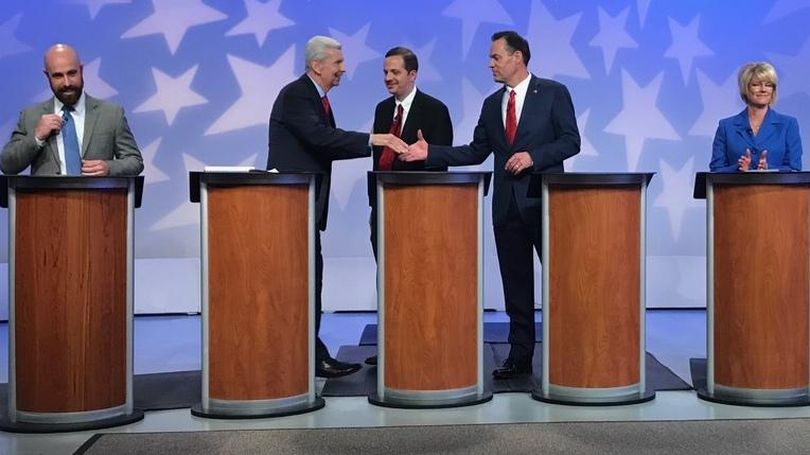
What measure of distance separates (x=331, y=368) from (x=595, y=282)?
4.51 feet

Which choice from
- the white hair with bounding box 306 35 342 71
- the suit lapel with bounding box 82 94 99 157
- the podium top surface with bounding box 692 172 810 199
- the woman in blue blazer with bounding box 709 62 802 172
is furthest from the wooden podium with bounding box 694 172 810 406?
the suit lapel with bounding box 82 94 99 157

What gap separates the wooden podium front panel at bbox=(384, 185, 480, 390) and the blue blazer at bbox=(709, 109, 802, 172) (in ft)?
4.79

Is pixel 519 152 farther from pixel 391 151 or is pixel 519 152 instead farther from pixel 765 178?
pixel 765 178

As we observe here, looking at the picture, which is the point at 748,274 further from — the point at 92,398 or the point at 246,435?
the point at 92,398

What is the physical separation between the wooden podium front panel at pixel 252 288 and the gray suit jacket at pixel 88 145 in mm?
574

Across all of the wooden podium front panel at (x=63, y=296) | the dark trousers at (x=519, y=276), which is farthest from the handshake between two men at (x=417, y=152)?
the wooden podium front panel at (x=63, y=296)

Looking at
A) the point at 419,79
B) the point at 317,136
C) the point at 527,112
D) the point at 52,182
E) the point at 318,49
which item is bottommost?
the point at 52,182

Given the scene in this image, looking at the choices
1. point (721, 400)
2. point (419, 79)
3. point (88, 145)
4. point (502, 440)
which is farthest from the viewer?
point (419, 79)

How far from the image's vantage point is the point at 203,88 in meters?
6.73

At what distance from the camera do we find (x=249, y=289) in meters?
3.64

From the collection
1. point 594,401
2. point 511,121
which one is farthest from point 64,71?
point 594,401

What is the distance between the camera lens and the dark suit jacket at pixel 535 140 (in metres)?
4.27

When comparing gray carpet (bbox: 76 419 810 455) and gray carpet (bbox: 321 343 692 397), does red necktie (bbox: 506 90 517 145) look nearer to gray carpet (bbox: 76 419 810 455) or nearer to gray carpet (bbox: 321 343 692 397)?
gray carpet (bbox: 321 343 692 397)

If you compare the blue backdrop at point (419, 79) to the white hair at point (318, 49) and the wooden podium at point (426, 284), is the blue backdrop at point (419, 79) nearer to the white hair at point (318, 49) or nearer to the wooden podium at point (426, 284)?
the white hair at point (318, 49)
